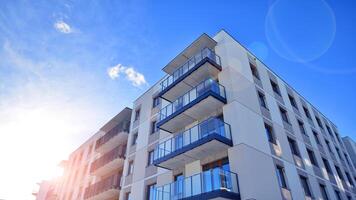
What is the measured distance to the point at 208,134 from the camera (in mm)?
12742

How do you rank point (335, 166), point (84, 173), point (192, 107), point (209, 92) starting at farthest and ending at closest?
point (84, 173)
point (335, 166)
point (192, 107)
point (209, 92)

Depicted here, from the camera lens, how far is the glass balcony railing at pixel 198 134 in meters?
13.0

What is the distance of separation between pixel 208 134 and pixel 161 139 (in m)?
6.30

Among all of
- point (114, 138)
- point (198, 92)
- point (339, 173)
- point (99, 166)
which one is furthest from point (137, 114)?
point (339, 173)

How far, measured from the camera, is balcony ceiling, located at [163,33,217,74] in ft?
57.6

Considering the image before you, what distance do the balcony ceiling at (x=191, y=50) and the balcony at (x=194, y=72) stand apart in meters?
0.85

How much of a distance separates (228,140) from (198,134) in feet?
6.09

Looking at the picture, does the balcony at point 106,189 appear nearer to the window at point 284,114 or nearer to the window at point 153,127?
the window at point 153,127

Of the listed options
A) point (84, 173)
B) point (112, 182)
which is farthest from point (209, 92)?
point (84, 173)

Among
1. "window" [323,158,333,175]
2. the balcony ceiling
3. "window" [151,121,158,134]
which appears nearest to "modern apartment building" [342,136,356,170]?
"window" [323,158,333,175]

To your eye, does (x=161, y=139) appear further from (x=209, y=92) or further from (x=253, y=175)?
(x=253, y=175)

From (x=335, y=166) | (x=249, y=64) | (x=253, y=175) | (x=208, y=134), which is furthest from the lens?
(x=335, y=166)

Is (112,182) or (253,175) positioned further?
(112,182)

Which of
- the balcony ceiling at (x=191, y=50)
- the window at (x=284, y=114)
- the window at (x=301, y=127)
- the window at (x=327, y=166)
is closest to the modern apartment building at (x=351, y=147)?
the window at (x=327, y=166)
